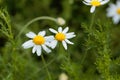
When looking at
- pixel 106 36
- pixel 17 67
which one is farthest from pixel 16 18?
pixel 106 36

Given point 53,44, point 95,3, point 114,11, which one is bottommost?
point 53,44

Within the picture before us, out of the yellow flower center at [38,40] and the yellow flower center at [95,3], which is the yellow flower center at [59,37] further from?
the yellow flower center at [95,3]

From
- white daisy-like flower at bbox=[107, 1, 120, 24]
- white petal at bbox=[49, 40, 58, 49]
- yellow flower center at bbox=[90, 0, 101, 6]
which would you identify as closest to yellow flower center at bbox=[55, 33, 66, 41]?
white petal at bbox=[49, 40, 58, 49]

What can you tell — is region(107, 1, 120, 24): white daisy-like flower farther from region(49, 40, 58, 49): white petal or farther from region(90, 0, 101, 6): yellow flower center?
region(49, 40, 58, 49): white petal

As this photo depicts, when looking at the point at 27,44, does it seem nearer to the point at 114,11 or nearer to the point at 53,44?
the point at 53,44

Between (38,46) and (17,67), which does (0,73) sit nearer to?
(17,67)

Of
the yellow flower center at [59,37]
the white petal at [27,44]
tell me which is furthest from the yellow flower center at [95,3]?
the white petal at [27,44]

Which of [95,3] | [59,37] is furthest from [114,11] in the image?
[59,37]

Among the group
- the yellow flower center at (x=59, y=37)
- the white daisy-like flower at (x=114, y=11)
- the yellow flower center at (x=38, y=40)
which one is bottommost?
the yellow flower center at (x=59, y=37)

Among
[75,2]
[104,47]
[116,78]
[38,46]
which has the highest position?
[75,2]

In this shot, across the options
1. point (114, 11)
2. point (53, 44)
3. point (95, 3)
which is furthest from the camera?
point (114, 11)

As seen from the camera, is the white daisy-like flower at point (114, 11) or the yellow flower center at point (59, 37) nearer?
the yellow flower center at point (59, 37)
